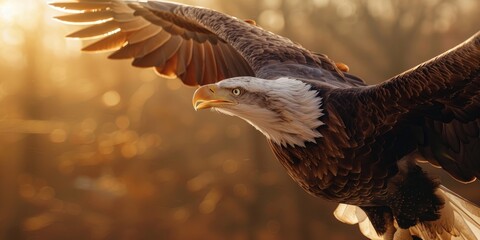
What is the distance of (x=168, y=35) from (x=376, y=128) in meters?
1.63

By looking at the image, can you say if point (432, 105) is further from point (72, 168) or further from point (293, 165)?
point (72, 168)

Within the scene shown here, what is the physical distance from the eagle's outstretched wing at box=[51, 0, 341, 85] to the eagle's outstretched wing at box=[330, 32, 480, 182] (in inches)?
37.9

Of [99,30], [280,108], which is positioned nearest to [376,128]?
[280,108]

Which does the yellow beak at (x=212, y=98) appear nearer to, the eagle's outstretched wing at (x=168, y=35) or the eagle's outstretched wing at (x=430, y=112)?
the eagle's outstretched wing at (x=430, y=112)

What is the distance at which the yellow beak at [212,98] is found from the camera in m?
2.55

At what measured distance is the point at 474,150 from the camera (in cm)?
257

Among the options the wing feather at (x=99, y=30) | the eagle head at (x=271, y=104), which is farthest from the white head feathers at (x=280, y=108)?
the wing feather at (x=99, y=30)

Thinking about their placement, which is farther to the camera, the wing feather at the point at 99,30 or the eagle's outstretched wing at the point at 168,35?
the wing feather at the point at 99,30

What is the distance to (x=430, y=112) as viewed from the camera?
8.36 feet

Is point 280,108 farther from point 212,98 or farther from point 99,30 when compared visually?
point 99,30

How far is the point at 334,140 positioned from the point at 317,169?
133mm

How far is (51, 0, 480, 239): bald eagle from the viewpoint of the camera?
2404mm

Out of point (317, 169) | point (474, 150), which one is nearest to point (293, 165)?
point (317, 169)

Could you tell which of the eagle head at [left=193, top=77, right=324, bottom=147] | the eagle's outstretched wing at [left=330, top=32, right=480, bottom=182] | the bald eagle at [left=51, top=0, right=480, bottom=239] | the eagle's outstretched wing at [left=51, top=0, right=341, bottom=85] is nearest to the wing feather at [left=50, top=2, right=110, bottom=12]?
the eagle's outstretched wing at [left=51, top=0, right=341, bottom=85]
